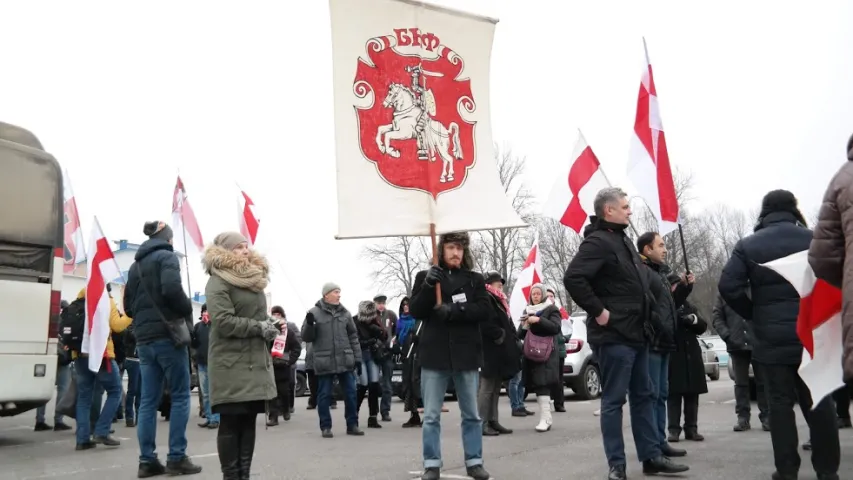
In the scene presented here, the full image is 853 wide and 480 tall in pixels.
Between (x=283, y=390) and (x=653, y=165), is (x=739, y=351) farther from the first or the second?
(x=283, y=390)

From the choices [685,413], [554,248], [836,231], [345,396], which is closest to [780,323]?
[836,231]

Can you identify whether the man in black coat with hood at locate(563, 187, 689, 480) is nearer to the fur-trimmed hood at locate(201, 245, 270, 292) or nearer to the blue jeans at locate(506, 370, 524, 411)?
the fur-trimmed hood at locate(201, 245, 270, 292)

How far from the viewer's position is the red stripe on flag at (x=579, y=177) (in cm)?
1101

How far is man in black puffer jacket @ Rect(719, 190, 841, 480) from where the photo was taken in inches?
224

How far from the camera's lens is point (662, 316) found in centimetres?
738

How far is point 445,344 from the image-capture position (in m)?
6.38

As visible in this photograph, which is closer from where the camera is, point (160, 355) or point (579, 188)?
point (160, 355)

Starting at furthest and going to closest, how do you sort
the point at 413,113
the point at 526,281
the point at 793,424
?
the point at 526,281, the point at 413,113, the point at 793,424

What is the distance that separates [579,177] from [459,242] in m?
4.85

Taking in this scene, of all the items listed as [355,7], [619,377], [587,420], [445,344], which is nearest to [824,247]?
[619,377]

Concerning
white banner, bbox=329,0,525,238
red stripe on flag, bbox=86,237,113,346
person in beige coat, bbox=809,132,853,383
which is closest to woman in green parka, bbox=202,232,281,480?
white banner, bbox=329,0,525,238

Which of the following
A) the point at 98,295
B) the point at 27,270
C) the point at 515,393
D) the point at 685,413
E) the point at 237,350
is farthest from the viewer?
the point at 515,393

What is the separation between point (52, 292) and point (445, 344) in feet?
20.1

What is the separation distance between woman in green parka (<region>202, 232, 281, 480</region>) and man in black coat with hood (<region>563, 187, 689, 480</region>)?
224cm
